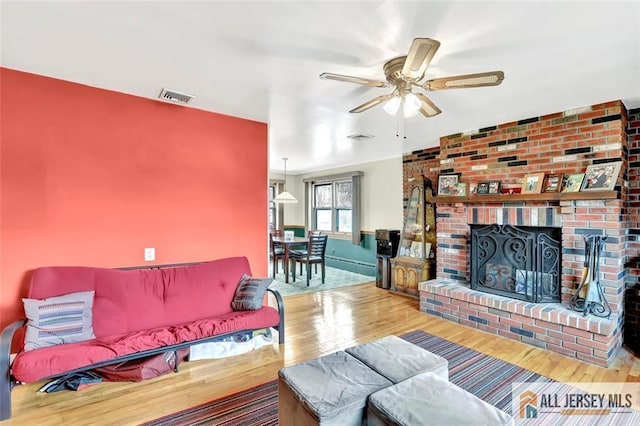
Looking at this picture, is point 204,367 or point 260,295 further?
point 260,295

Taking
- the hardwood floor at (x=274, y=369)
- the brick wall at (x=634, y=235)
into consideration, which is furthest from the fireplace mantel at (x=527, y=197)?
the hardwood floor at (x=274, y=369)

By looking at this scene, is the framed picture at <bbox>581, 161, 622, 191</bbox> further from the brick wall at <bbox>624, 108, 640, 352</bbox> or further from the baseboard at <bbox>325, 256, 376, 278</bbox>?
the baseboard at <bbox>325, 256, 376, 278</bbox>

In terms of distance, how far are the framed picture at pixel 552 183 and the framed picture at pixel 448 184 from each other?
3.21 feet

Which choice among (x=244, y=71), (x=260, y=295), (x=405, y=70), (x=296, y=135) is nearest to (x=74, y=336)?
(x=260, y=295)

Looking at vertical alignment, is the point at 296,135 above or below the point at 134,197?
above

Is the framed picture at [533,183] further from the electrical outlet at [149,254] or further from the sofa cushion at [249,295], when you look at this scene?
the electrical outlet at [149,254]

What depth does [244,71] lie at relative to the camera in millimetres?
2330

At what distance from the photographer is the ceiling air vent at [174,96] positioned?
9.08 feet

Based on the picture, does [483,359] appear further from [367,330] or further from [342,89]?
[342,89]

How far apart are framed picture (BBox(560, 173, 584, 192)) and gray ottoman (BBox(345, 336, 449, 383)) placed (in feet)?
7.58

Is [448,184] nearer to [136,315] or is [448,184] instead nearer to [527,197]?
[527,197]

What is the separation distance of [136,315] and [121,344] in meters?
0.41

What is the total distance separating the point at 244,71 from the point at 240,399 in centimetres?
239

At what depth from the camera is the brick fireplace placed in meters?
2.83
